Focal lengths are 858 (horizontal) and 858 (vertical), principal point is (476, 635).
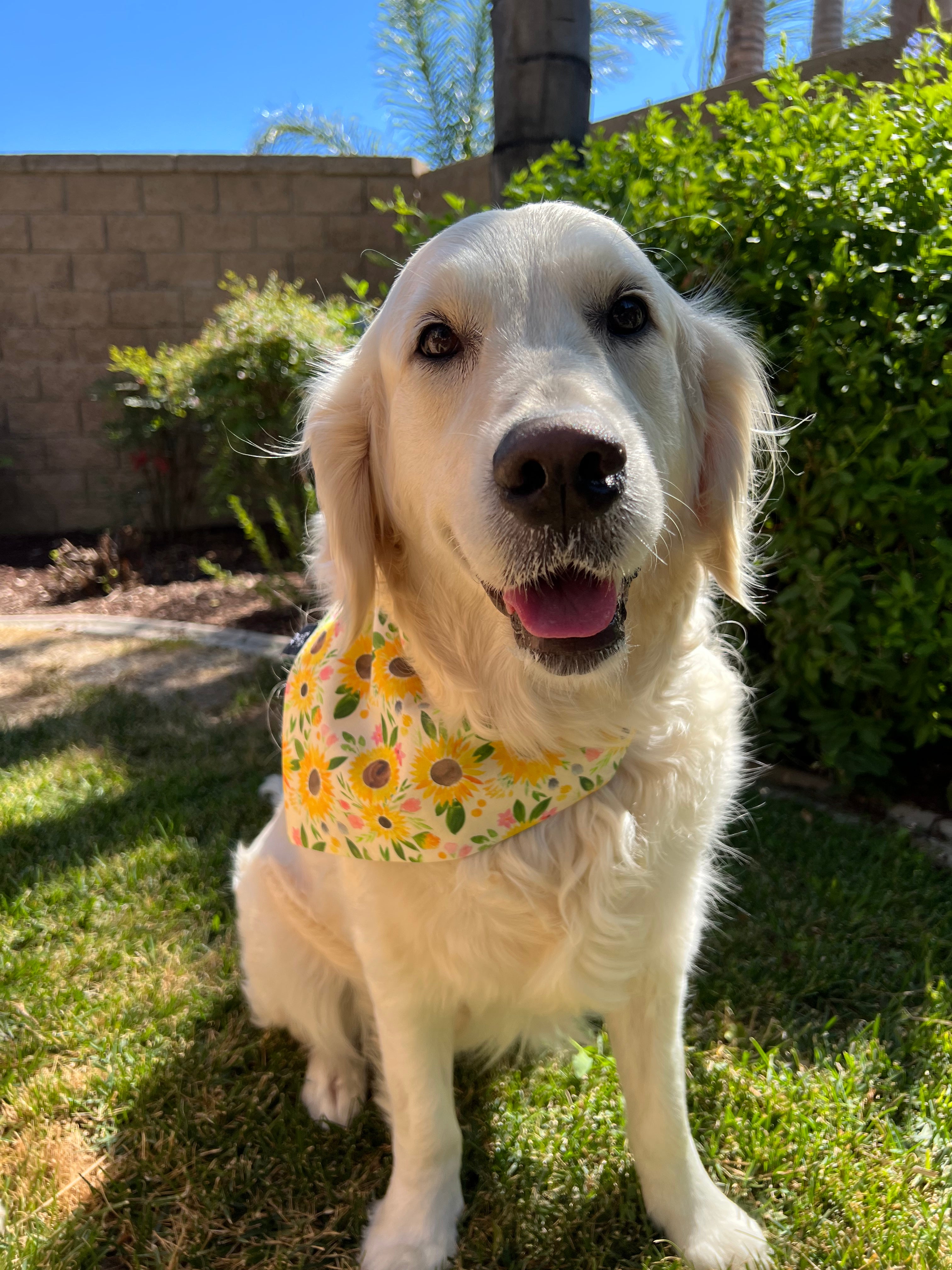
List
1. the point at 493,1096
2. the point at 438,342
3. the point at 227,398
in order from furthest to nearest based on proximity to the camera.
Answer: the point at 227,398 → the point at 493,1096 → the point at 438,342

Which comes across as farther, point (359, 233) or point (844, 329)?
point (359, 233)

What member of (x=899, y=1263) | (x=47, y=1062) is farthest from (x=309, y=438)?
(x=899, y=1263)

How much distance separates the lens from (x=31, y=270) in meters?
7.46

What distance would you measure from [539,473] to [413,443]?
0.40 m

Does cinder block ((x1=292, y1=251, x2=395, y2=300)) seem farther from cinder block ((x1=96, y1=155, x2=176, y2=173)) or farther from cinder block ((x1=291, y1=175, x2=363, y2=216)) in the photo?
cinder block ((x1=96, y1=155, x2=176, y2=173))

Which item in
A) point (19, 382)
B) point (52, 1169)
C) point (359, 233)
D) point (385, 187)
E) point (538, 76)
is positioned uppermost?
point (385, 187)

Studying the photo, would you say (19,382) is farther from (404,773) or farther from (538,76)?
(404,773)

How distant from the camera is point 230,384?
17.7 ft

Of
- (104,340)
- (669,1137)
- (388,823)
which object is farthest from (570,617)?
(104,340)

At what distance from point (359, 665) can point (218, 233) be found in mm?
6990

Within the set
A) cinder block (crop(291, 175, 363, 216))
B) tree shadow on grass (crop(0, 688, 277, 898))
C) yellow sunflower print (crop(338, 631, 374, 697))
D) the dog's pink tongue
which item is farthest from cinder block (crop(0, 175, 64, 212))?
the dog's pink tongue

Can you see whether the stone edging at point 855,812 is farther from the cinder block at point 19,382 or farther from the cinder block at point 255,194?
the cinder block at point 19,382

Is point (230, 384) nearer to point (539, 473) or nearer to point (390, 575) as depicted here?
point (390, 575)

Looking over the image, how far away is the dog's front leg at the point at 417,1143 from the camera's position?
1.67 metres
